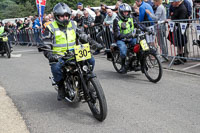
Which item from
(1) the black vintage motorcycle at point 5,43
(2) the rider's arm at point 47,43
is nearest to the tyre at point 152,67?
(2) the rider's arm at point 47,43

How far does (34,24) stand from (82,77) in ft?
50.9

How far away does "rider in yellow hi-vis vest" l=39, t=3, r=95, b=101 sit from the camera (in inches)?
198

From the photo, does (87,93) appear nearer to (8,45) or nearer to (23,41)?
(8,45)

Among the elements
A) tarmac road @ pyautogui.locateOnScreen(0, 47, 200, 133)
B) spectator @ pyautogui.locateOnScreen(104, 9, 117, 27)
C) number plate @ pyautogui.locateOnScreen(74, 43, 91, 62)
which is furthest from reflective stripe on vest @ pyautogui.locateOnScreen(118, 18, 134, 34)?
spectator @ pyautogui.locateOnScreen(104, 9, 117, 27)

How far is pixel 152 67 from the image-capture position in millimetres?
6930

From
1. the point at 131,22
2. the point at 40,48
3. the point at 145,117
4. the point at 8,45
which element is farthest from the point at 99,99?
the point at 8,45

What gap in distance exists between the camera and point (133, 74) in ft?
26.0

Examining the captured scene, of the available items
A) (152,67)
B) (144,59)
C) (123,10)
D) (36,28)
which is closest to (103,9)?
(123,10)

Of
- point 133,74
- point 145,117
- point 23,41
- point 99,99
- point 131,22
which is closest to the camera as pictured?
point 99,99

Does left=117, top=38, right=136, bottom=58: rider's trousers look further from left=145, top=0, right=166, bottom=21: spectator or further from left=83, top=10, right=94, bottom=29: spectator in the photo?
left=83, top=10, right=94, bottom=29: spectator

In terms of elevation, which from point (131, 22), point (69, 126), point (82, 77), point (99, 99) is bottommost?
point (69, 126)

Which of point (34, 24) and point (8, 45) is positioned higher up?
point (34, 24)

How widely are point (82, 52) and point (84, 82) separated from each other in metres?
0.49

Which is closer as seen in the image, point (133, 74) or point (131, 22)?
point (131, 22)
